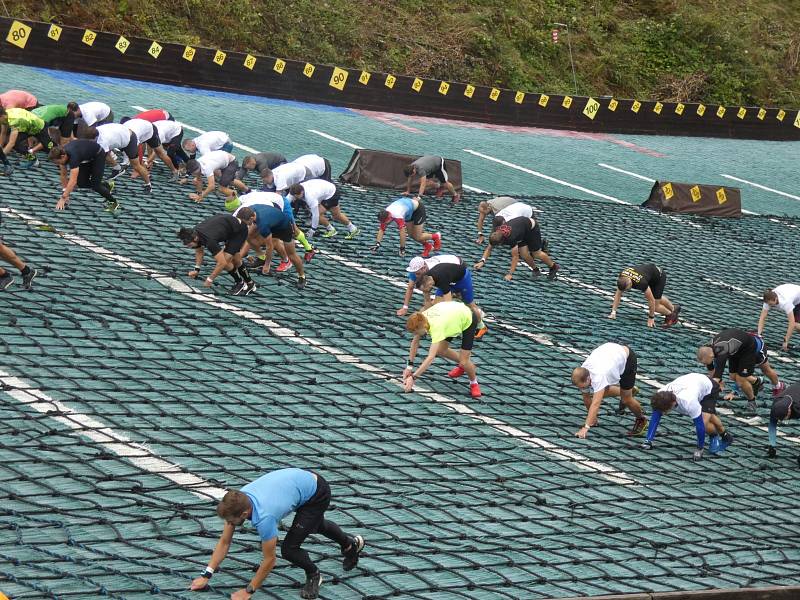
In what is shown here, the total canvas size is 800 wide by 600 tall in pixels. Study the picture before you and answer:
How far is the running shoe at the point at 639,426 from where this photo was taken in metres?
10.6

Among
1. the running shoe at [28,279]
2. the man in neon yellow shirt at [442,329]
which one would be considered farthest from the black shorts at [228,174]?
the man in neon yellow shirt at [442,329]

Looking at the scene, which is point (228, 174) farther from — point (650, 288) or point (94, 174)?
point (650, 288)

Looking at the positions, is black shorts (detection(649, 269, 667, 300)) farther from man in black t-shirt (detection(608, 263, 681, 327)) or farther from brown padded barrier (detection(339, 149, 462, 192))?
brown padded barrier (detection(339, 149, 462, 192))

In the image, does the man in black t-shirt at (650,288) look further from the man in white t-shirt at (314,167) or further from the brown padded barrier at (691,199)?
the brown padded barrier at (691,199)

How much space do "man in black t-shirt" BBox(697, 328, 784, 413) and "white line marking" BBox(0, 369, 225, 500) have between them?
5469 millimetres

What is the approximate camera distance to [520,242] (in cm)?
1429

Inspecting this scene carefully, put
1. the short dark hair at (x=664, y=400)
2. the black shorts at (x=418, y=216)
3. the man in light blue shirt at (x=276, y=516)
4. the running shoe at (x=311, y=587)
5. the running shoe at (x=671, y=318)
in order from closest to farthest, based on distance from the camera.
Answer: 1. the man in light blue shirt at (x=276, y=516)
2. the running shoe at (x=311, y=587)
3. the short dark hair at (x=664, y=400)
4. the running shoe at (x=671, y=318)
5. the black shorts at (x=418, y=216)

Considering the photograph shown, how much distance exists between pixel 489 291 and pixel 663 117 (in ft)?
52.1

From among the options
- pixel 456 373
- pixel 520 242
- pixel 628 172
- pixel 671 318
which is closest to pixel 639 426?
pixel 456 373

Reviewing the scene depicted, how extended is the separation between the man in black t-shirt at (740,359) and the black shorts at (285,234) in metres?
4.63

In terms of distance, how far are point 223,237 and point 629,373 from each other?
4.36m

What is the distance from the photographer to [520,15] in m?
31.6

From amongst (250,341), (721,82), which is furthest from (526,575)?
(721,82)

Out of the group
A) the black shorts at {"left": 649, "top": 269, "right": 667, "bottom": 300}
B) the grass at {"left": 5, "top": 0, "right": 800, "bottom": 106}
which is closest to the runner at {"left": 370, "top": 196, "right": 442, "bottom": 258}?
the black shorts at {"left": 649, "top": 269, "right": 667, "bottom": 300}
